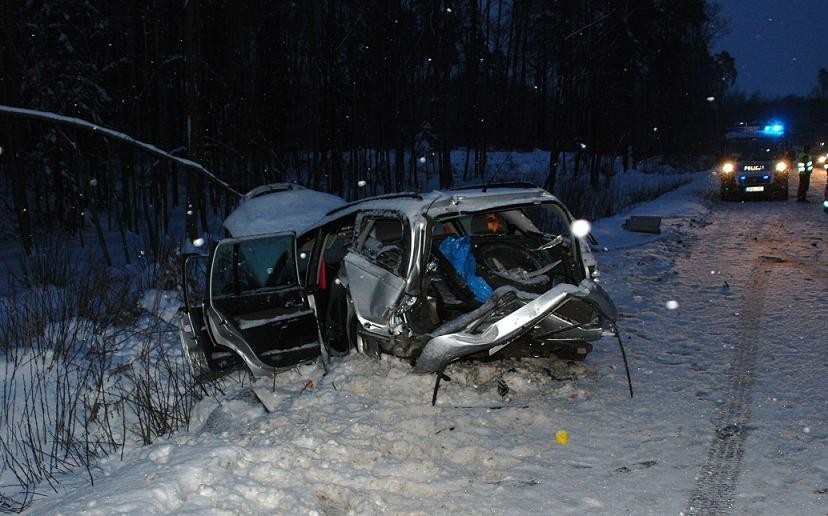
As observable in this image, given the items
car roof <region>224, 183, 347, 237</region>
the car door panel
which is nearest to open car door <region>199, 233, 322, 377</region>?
the car door panel

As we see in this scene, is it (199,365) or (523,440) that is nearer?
(523,440)

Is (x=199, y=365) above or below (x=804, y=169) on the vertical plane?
below

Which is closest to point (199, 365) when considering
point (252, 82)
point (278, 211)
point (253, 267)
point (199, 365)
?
point (199, 365)

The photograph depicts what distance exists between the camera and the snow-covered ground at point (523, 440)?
3.69m

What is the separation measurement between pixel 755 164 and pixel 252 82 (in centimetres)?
2213

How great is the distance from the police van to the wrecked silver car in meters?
18.7

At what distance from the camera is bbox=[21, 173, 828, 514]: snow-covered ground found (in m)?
3.69

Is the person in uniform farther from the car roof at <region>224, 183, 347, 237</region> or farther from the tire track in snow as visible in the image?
the car roof at <region>224, 183, 347, 237</region>

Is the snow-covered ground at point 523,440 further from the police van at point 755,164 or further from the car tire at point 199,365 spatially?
the police van at point 755,164

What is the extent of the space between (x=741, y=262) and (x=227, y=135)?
68.3 feet

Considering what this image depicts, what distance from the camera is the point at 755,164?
2192cm

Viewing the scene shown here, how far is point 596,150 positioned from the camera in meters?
33.7

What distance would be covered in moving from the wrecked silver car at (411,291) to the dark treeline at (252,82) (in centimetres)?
731

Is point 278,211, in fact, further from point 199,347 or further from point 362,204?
point 199,347
